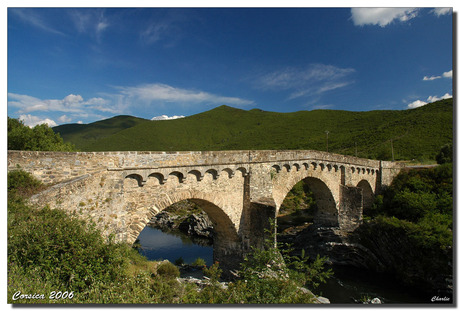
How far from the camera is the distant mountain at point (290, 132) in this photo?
114 ft

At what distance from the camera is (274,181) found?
1292cm

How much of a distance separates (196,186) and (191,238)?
1519 centimetres

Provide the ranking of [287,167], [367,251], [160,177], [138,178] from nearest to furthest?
[138,178] < [160,177] < [287,167] < [367,251]

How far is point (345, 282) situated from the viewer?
15031 millimetres

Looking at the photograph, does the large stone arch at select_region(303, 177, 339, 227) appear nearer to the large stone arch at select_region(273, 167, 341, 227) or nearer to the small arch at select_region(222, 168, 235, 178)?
the large stone arch at select_region(273, 167, 341, 227)

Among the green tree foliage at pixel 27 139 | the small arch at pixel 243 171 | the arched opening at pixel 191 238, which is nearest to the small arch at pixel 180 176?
the arched opening at pixel 191 238

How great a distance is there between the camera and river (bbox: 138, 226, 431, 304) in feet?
42.5

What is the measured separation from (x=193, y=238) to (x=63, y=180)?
18258 mm

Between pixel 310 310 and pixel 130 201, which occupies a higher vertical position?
pixel 130 201

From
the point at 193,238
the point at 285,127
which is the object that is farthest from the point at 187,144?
the point at 193,238

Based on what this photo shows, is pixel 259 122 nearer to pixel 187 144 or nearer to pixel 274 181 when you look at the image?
pixel 187 144

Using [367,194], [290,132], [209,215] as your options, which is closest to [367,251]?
[367,194]

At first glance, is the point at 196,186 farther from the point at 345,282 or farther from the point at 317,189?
the point at 345,282

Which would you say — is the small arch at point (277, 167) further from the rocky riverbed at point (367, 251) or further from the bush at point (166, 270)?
the bush at point (166, 270)
